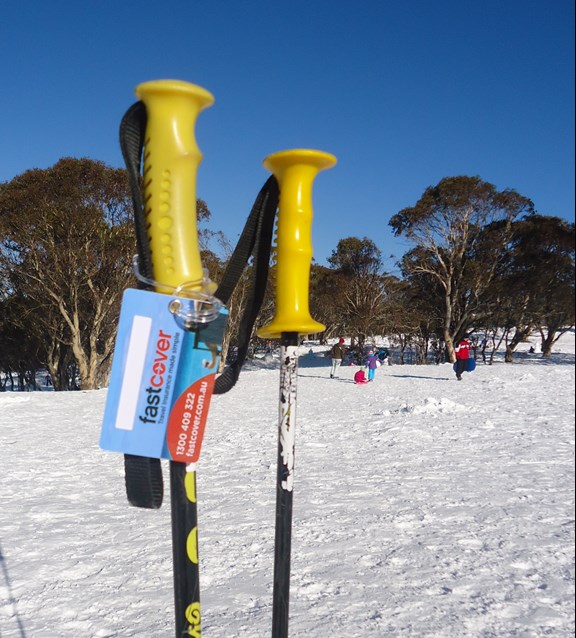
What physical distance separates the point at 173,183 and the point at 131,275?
15.8m

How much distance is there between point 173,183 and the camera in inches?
34.9

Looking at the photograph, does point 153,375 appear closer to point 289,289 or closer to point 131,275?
point 289,289

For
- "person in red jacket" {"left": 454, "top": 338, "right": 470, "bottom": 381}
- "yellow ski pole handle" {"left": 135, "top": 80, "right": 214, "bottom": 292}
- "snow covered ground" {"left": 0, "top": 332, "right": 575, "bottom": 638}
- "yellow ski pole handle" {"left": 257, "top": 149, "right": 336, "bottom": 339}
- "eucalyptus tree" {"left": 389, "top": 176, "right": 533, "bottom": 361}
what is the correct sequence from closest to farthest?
"yellow ski pole handle" {"left": 135, "top": 80, "right": 214, "bottom": 292} < "yellow ski pole handle" {"left": 257, "top": 149, "right": 336, "bottom": 339} < "snow covered ground" {"left": 0, "top": 332, "right": 575, "bottom": 638} < "person in red jacket" {"left": 454, "top": 338, "right": 470, "bottom": 381} < "eucalyptus tree" {"left": 389, "top": 176, "right": 533, "bottom": 361}

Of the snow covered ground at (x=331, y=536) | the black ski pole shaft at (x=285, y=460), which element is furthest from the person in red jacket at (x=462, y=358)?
the black ski pole shaft at (x=285, y=460)

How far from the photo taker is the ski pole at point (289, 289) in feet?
3.34

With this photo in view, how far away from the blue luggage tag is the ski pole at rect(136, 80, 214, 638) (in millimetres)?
45

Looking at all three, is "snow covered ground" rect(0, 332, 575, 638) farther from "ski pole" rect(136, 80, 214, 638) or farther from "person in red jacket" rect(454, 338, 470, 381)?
"person in red jacket" rect(454, 338, 470, 381)

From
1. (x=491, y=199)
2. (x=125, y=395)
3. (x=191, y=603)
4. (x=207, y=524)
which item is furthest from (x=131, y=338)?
(x=491, y=199)

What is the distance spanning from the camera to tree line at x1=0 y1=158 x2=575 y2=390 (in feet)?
50.3

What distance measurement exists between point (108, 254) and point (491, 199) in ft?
49.3

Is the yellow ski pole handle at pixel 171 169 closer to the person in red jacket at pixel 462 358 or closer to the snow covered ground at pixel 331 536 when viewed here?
the snow covered ground at pixel 331 536

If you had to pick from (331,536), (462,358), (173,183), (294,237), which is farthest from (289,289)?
(462,358)

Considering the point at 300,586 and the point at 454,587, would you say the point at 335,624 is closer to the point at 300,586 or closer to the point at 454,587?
the point at 300,586

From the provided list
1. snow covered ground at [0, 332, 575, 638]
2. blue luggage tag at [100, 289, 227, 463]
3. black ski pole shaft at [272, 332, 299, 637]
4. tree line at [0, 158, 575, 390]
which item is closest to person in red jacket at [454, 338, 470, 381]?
tree line at [0, 158, 575, 390]
